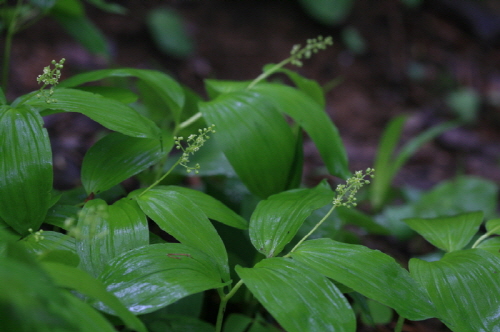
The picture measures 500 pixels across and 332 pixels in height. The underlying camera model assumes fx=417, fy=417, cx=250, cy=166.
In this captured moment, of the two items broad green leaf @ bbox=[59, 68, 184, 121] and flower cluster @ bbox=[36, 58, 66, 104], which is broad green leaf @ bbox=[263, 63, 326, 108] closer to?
broad green leaf @ bbox=[59, 68, 184, 121]

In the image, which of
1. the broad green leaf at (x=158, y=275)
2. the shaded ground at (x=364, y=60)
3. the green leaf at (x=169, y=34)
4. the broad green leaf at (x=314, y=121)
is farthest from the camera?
the green leaf at (x=169, y=34)

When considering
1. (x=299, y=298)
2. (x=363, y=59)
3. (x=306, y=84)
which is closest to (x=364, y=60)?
(x=363, y=59)

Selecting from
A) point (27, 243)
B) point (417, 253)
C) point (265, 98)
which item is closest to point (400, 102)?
point (417, 253)

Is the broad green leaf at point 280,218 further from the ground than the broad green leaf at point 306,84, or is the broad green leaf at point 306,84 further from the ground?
the broad green leaf at point 306,84

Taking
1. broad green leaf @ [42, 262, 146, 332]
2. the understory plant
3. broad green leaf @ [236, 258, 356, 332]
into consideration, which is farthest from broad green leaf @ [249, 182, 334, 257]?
broad green leaf @ [42, 262, 146, 332]

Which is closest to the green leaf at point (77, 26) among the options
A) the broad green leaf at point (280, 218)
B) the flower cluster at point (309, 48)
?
the flower cluster at point (309, 48)

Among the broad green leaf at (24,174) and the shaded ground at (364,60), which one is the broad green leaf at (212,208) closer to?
the broad green leaf at (24,174)
